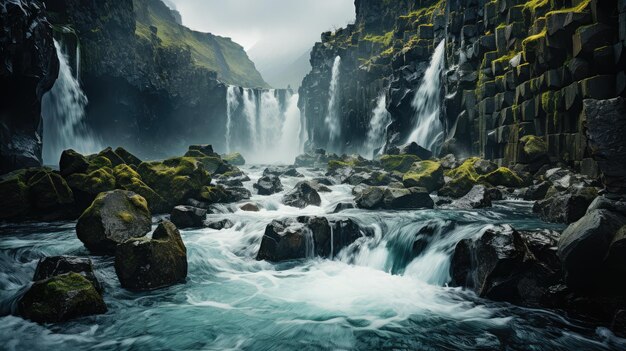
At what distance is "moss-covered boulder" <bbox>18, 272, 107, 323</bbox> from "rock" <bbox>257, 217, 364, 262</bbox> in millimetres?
5726

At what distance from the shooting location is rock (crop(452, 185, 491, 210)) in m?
17.8

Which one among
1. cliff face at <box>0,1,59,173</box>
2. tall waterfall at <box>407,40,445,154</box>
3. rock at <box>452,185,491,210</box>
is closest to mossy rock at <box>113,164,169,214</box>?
cliff face at <box>0,1,59,173</box>

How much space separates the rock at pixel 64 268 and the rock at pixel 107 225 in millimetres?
2570

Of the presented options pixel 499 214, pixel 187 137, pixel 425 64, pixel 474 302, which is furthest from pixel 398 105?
pixel 187 137

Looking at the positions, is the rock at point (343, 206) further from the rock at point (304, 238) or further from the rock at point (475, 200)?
the rock at point (304, 238)

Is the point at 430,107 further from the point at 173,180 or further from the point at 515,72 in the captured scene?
the point at 173,180

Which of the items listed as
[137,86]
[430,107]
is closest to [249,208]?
[430,107]

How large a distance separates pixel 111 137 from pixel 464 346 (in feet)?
229

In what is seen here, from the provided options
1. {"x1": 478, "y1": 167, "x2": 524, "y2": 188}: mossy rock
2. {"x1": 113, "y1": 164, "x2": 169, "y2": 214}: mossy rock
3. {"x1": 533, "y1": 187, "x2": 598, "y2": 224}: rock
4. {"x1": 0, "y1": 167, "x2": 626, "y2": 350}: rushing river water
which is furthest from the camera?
{"x1": 478, "y1": 167, "x2": 524, "y2": 188}: mossy rock

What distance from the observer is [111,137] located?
64375 millimetres

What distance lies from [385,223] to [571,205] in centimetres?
632

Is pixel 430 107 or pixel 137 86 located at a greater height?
pixel 137 86

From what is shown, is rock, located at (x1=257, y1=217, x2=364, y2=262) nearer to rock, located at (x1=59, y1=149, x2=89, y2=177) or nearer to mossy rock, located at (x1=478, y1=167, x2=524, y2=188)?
rock, located at (x1=59, y1=149, x2=89, y2=177)

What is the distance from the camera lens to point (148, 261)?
31.6ft
